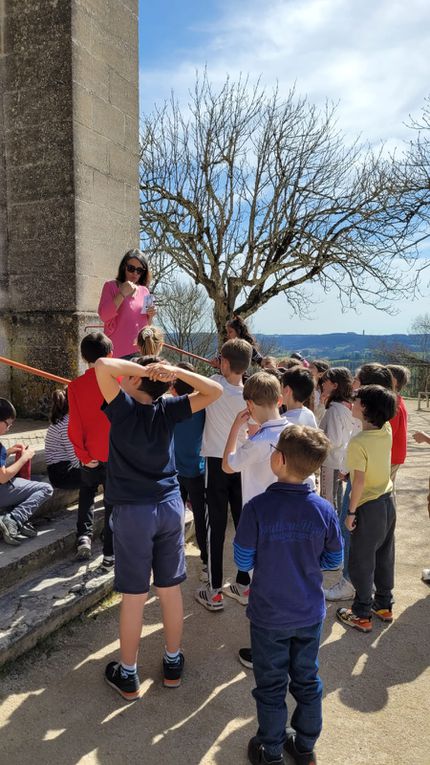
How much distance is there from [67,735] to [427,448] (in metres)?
7.86

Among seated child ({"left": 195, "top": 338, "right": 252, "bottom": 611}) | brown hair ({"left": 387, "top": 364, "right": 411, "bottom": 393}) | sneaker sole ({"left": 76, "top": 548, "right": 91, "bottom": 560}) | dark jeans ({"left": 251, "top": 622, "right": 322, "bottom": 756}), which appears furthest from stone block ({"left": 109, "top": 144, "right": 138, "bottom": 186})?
dark jeans ({"left": 251, "top": 622, "right": 322, "bottom": 756})

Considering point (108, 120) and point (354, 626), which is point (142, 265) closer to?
point (108, 120)

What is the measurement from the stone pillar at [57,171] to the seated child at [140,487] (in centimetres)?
275

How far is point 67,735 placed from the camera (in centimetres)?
217

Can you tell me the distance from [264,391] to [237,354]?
588 millimetres

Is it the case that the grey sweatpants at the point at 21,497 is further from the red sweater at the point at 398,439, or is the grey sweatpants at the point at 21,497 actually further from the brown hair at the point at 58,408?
the red sweater at the point at 398,439

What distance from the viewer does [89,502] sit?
11.5 feet

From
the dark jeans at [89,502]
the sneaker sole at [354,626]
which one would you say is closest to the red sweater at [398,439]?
the sneaker sole at [354,626]

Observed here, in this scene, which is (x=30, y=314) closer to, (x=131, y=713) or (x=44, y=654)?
(x=44, y=654)

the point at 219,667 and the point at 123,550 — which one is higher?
the point at 123,550

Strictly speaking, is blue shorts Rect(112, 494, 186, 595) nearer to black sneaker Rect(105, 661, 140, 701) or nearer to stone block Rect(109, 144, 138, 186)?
black sneaker Rect(105, 661, 140, 701)

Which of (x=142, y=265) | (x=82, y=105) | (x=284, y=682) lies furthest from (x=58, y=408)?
(x=82, y=105)

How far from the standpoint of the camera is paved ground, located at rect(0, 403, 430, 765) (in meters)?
2.12

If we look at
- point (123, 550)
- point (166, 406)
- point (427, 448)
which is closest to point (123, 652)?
point (123, 550)
